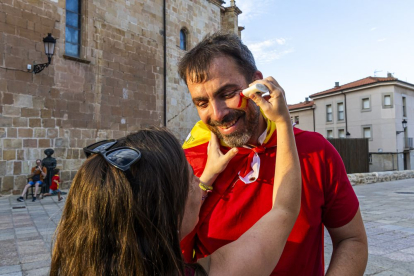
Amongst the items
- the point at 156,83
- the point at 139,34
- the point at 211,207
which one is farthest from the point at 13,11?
the point at 211,207

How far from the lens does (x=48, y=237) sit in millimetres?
4945

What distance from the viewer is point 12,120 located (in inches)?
344

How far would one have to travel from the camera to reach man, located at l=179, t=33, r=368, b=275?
129cm

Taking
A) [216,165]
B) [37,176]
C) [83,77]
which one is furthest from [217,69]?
[83,77]

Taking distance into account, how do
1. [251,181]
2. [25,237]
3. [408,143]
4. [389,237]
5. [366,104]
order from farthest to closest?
[366,104] < [408,143] < [389,237] < [25,237] < [251,181]

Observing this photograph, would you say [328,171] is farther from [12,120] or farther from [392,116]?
[392,116]

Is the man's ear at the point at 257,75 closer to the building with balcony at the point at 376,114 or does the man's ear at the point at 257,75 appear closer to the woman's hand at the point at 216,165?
the woman's hand at the point at 216,165

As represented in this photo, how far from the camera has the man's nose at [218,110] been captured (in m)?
1.58

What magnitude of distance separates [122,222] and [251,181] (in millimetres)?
694

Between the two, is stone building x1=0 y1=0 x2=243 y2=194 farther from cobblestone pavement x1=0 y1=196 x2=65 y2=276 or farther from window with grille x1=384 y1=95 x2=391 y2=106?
window with grille x1=384 y1=95 x2=391 y2=106

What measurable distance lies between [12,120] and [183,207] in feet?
31.3

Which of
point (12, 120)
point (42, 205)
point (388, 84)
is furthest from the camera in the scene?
point (388, 84)

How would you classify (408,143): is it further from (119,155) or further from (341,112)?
(119,155)

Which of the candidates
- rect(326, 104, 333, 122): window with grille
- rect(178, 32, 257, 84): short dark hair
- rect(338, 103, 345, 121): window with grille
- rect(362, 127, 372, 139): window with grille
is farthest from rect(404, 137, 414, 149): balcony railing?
rect(178, 32, 257, 84): short dark hair
